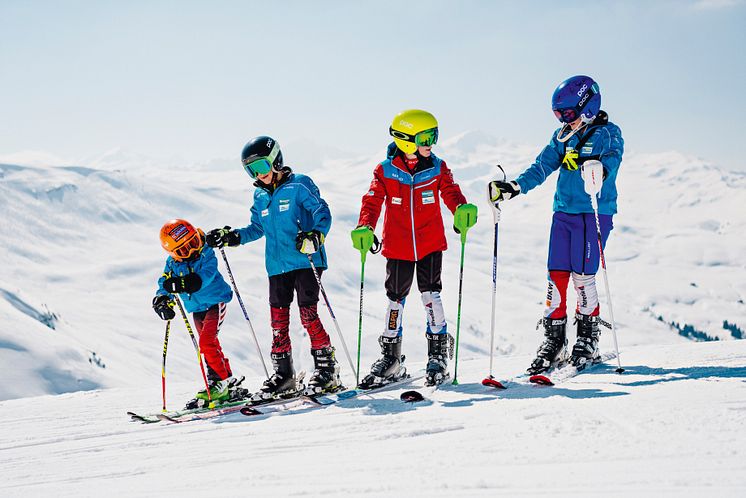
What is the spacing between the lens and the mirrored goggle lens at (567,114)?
6016 mm

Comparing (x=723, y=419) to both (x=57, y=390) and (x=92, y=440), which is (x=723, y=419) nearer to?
(x=92, y=440)

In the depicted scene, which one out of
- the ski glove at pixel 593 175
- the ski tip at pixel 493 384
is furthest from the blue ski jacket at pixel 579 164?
the ski tip at pixel 493 384

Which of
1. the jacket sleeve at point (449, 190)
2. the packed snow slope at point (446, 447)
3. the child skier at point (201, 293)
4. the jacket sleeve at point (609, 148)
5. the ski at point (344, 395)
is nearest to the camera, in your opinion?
the packed snow slope at point (446, 447)

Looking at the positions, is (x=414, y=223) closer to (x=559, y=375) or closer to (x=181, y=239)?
(x=559, y=375)

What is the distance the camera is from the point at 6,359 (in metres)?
34.1

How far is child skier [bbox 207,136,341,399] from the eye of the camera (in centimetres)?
624

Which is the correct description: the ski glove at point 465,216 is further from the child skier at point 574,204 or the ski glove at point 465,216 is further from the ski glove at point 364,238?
the ski glove at point 364,238

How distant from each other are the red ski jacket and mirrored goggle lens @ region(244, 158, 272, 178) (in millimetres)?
1065

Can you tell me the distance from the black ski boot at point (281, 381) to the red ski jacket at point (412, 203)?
1564 mm

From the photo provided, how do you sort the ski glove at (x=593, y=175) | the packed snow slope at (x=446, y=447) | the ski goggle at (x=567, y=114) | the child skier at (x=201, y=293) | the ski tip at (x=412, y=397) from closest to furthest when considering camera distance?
the packed snow slope at (x=446, y=447) → the ski tip at (x=412, y=397) → the ski glove at (x=593, y=175) → the ski goggle at (x=567, y=114) → the child skier at (x=201, y=293)

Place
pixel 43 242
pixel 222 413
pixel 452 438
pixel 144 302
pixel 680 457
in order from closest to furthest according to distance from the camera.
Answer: pixel 680 457, pixel 452 438, pixel 222 413, pixel 144 302, pixel 43 242

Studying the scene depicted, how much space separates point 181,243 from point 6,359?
3401 centimetres

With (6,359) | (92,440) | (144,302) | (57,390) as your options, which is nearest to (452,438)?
(92,440)

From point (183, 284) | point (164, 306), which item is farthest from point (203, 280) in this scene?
point (164, 306)
